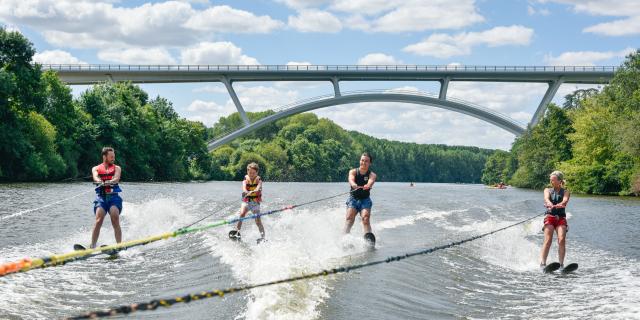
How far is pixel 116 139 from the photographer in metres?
60.6

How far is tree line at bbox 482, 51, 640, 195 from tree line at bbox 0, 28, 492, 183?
38041 mm

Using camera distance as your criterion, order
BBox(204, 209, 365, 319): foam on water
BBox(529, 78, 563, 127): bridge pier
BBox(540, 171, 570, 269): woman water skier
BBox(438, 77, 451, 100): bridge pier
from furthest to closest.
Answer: BBox(438, 77, 451, 100): bridge pier, BBox(529, 78, 563, 127): bridge pier, BBox(540, 171, 570, 269): woman water skier, BBox(204, 209, 365, 319): foam on water

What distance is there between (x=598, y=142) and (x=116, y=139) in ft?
134

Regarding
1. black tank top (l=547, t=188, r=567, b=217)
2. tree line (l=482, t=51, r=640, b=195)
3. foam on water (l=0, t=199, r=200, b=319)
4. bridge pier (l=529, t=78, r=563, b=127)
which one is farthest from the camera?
bridge pier (l=529, t=78, r=563, b=127)

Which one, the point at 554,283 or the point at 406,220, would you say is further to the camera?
the point at 406,220

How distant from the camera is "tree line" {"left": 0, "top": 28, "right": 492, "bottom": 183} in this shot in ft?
149

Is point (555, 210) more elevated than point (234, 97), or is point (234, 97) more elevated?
point (234, 97)

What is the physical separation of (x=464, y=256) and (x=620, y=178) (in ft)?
140

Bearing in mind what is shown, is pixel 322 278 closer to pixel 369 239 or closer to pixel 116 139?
pixel 369 239

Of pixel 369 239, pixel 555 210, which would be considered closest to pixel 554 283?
pixel 555 210

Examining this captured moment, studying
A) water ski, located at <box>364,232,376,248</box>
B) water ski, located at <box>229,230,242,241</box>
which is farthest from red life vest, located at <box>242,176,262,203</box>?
water ski, located at <box>364,232,376,248</box>

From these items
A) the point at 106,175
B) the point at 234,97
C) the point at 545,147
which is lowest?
the point at 106,175

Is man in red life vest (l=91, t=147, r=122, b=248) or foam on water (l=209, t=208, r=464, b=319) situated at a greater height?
man in red life vest (l=91, t=147, r=122, b=248)

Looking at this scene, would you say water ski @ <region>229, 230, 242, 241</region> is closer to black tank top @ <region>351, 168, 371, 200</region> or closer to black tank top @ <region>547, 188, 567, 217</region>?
black tank top @ <region>351, 168, 371, 200</region>
